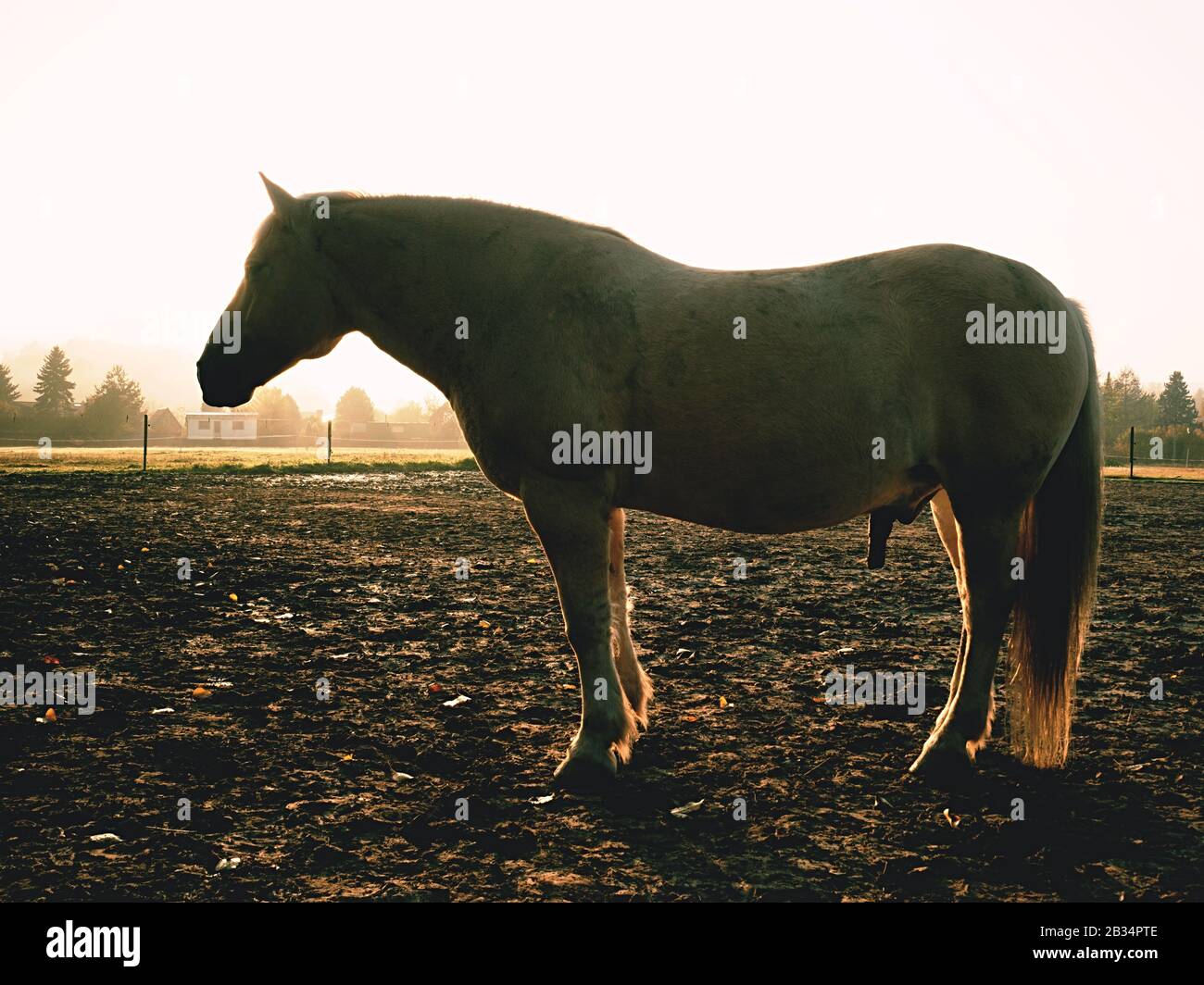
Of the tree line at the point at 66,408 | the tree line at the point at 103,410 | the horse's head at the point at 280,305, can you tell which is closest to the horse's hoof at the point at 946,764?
the horse's head at the point at 280,305

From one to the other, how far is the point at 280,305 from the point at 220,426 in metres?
111

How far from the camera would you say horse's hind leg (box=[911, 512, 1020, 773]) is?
411 centimetres

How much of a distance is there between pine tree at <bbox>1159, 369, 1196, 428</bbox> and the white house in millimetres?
125371

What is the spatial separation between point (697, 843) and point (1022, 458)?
2332 millimetres

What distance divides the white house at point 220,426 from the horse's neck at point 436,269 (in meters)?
107

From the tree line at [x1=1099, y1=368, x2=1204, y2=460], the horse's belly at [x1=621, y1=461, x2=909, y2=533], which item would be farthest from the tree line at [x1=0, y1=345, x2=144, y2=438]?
the tree line at [x1=1099, y1=368, x2=1204, y2=460]

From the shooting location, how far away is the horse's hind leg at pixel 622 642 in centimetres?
455

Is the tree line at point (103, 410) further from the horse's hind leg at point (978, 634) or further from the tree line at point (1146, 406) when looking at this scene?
the tree line at point (1146, 406)

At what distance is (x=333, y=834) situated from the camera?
11.4ft

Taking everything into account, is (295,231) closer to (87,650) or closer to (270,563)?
(87,650)

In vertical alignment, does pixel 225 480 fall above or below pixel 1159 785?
above

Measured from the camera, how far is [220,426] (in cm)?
10488
